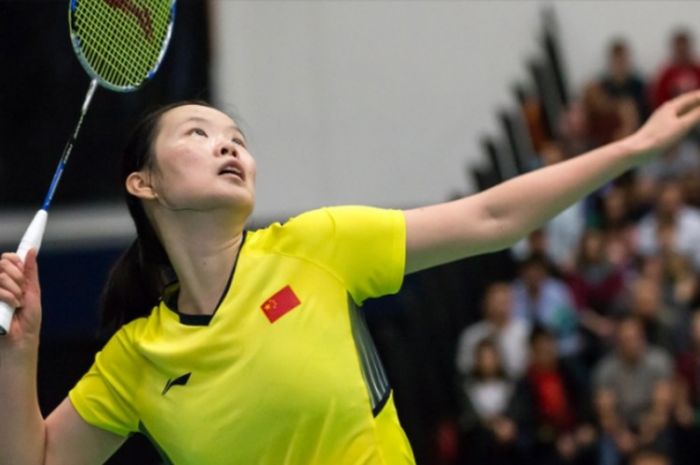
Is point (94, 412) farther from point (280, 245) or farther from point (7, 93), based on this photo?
point (7, 93)

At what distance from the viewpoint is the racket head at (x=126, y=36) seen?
181 inches

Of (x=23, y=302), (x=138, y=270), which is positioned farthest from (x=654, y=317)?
(x=23, y=302)

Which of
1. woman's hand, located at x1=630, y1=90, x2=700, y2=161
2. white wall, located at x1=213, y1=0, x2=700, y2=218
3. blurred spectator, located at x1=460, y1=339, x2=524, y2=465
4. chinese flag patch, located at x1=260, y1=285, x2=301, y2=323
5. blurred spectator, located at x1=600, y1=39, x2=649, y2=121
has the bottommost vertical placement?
blurred spectator, located at x1=460, y1=339, x2=524, y2=465

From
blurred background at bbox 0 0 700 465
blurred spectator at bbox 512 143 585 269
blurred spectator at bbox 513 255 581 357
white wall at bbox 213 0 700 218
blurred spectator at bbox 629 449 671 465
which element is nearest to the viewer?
blurred spectator at bbox 629 449 671 465

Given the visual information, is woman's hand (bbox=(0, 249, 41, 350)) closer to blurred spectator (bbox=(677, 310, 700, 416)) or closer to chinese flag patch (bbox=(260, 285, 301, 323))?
chinese flag patch (bbox=(260, 285, 301, 323))

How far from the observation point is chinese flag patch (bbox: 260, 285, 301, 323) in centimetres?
391

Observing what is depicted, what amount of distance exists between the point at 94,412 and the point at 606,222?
748 centimetres

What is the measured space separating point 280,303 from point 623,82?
8948 millimetres

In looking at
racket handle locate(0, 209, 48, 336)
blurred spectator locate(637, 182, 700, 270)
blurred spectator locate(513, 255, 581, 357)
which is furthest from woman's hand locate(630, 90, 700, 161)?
blurred spectator locate(637, 182, 700, 270)

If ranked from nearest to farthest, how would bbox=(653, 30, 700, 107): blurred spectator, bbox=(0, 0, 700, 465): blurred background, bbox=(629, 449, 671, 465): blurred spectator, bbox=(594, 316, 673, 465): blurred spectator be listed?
bbox=(629, 449, 671, 465): blurred spectator, bbox=(594, 316, 673, 465): blurred spectator, bbox=(0, 0, 700, 465): blurred background, bbox=(653, 30, 700, 107): blurred spectator

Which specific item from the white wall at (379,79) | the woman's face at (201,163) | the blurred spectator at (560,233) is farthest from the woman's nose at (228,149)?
the white wall at (379,79)

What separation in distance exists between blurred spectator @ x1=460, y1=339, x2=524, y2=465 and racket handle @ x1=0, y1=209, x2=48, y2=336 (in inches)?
214

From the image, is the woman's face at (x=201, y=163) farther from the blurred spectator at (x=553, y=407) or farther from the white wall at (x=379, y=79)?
the white wall at (x=379, y=79)

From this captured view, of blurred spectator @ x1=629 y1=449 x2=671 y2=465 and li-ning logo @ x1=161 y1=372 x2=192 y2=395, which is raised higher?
li-ning logo @ x1=161 y1=372 x2=192 y2=395
